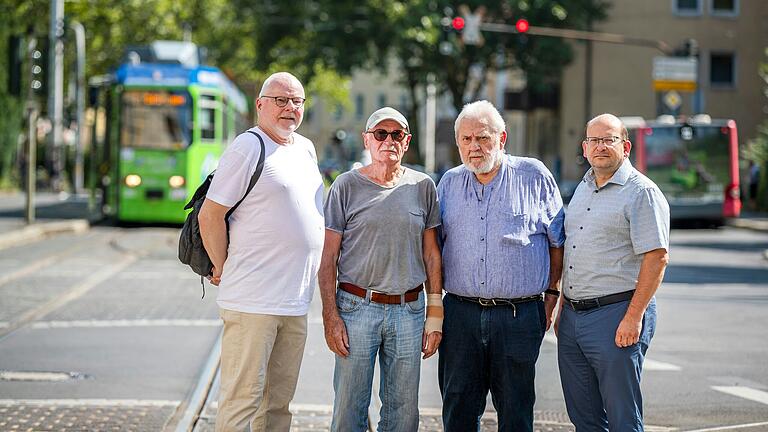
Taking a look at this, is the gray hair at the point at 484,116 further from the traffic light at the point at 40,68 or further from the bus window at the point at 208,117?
the bus window at the point at 208,117

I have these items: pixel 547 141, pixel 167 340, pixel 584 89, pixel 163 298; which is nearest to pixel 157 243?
pixel 163 298

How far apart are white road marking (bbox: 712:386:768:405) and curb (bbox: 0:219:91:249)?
15034 millimetres

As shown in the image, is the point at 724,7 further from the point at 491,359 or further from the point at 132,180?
the point at 491,359

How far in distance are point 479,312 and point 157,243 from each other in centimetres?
1780

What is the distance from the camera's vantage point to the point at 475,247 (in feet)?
19.5

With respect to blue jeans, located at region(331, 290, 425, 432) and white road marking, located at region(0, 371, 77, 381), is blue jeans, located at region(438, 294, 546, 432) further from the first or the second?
white road marking, located at region(0, 371, 77, 381)

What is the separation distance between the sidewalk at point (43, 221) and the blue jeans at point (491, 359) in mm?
16756

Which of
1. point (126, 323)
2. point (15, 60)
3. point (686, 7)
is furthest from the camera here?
point (686, 7)

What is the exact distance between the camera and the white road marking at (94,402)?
8.28 m

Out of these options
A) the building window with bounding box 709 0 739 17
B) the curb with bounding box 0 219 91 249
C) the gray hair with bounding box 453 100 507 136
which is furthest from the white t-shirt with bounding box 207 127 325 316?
the building window with bounding box 709 0 739 17

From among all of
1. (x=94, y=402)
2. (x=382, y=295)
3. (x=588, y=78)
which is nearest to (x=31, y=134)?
(x=94, y=402)

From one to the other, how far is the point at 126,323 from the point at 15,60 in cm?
1084

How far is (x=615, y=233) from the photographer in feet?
19.3

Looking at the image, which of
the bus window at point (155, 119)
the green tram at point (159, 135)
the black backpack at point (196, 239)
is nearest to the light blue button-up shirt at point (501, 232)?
the black backpack at point (196, 239)
